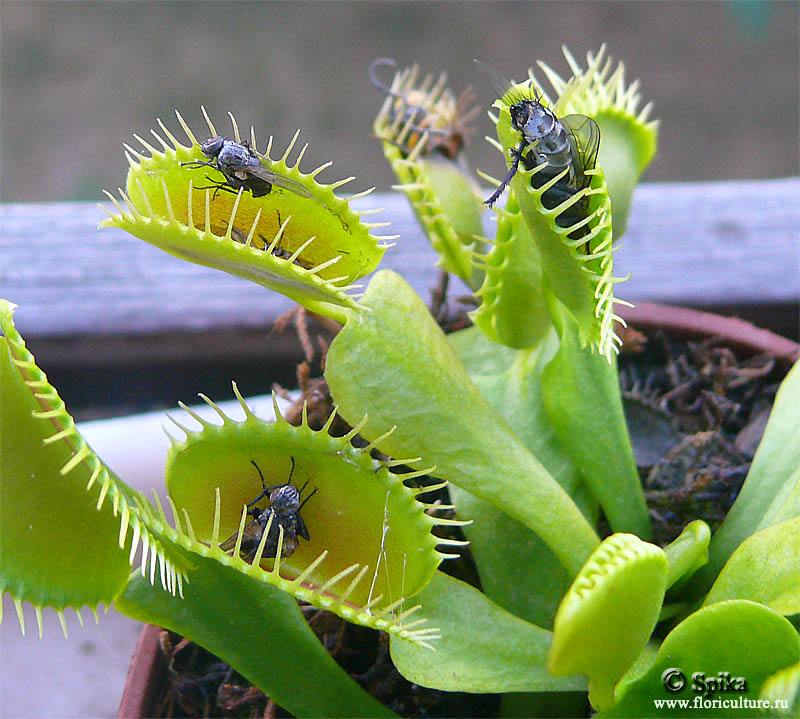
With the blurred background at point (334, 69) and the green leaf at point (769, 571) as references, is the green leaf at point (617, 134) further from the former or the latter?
the blurred background at point (334, 69)

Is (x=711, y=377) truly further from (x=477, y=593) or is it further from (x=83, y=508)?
(x=83, y=508)

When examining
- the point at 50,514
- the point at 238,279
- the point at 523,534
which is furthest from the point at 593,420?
the point at 238,279

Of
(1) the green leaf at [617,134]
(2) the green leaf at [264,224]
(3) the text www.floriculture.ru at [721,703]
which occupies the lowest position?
(3) the text www.floriculture.ru at [721,703]

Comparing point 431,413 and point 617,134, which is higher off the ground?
point 617,134

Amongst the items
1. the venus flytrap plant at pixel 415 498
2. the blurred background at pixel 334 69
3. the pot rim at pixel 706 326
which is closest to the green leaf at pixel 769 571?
the venus flytrap plant at pixel 415 498

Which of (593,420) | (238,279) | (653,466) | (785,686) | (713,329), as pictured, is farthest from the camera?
(238,279)

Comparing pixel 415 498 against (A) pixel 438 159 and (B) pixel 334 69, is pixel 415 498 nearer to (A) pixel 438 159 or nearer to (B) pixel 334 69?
(A) pixel 438 159
